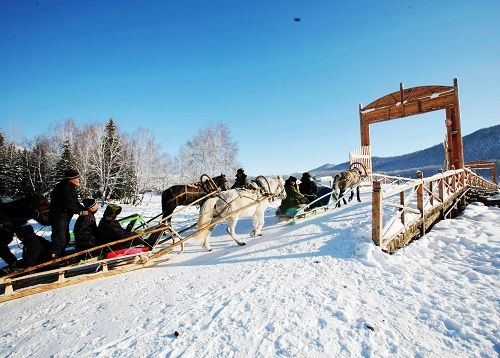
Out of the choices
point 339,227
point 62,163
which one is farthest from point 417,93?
point 62,163

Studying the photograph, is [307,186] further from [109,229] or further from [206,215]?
[109,229]

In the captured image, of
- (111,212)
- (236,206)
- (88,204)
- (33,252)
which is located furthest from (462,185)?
(33,252)

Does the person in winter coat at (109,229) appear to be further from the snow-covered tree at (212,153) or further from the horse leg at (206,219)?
the snow-covered tree at (212,153)

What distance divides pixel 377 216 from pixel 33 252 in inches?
234

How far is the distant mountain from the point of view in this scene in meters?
83.2

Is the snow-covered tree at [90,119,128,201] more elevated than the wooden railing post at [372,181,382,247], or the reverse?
the snow-covered tree at [90,119,128,201]

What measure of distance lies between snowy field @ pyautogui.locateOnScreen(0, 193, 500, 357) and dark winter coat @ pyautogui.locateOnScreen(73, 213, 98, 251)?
675 mm

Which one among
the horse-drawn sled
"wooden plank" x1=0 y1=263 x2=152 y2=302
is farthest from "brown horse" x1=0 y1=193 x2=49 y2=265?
the horse-drawn sled

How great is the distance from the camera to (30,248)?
408 centimetres

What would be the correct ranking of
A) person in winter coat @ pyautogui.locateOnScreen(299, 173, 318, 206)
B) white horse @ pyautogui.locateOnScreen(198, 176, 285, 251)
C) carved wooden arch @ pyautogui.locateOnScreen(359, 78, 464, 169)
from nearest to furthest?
white horse @ pyautogui.locateOnScreen(198, 176, 285, 251) < person in winter coat @ pyautogui.locateOnScreen(299, 173, 318, 206) < carved wooden arch @ pyautogui.locateOnScreen(359, 78, 464, 169)

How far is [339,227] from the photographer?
254 inches

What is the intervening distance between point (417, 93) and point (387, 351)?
45.0 ft

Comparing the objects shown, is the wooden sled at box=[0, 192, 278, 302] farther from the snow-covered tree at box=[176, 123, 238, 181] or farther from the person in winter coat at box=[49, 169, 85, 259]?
the snow-covered tree at box=[176, 123, 238, 181]

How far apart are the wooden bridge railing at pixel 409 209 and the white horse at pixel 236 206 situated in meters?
2.86
